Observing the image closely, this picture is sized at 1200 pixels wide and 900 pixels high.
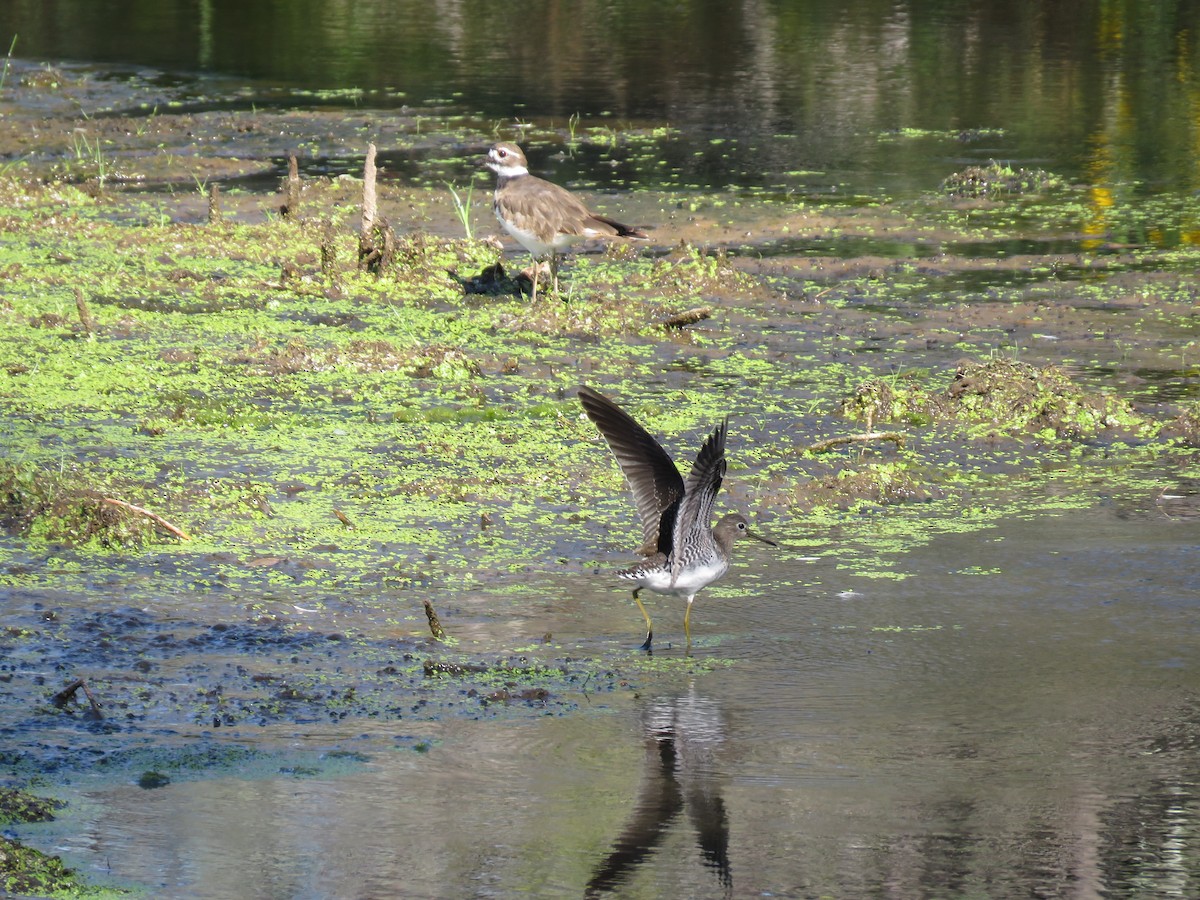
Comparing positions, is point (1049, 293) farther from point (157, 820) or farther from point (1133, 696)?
point (157, 820)

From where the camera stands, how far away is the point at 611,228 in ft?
35.7

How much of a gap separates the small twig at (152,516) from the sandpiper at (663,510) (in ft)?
6.17

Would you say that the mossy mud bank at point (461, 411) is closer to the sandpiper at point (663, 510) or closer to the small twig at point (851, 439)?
the small twig at point (851, 439)

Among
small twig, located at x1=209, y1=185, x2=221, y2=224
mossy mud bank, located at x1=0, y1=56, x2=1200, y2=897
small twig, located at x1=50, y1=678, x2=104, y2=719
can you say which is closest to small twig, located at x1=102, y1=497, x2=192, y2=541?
mossy mud bank, located at x1=0, y1=56, x2=1200, y2=897

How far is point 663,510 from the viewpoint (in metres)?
6.13

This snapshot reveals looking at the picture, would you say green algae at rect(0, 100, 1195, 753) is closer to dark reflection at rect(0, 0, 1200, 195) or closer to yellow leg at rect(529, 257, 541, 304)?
yellow leg at rect(529, 257, 541, 304)

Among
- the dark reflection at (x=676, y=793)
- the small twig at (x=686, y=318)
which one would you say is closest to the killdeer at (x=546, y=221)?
the small twig at (x=686, y=318)

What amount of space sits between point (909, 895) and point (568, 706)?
4.83 feet

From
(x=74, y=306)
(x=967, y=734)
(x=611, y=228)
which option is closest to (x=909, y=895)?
(x=967, y=734)

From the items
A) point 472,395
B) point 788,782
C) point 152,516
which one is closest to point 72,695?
point 152,516

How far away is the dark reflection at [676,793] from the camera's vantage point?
15.2 feet

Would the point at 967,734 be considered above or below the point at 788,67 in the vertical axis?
below

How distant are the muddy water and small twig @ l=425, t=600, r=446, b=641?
1.61 feet

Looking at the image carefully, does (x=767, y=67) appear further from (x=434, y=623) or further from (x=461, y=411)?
(x=434, y=623)
